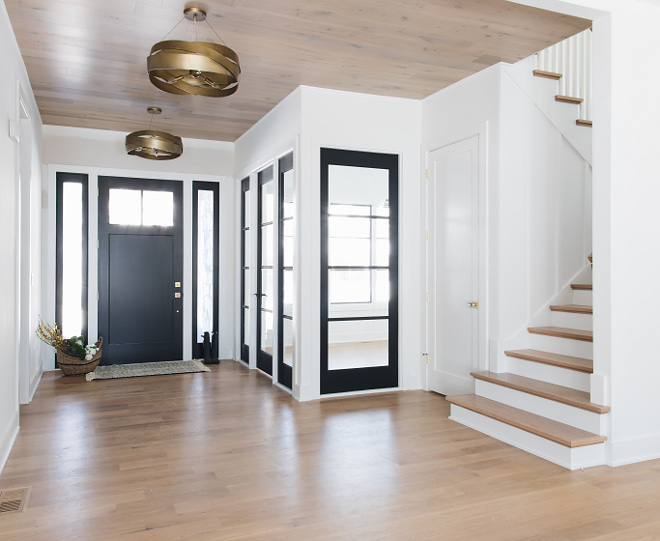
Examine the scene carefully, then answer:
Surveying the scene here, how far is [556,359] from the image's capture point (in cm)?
404

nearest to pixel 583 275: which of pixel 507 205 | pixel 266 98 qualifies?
pixel 507 205

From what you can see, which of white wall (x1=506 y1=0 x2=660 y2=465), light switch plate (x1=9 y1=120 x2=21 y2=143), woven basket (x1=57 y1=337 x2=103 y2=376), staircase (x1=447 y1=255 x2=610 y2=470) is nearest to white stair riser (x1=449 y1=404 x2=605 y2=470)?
staircase (x1=447 y1=255 x2=610 y2=470)

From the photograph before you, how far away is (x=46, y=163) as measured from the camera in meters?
6.58

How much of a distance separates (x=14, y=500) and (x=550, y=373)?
342 centimetres

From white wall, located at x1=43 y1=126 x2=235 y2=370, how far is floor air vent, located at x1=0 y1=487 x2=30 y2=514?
3898mm

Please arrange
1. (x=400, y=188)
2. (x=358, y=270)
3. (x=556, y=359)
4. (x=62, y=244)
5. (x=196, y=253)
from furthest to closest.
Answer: (x=196, y=253) < (x=62, y=244) < (x=400, y=188) < (x=358, y=270) < (x=556, y=359)

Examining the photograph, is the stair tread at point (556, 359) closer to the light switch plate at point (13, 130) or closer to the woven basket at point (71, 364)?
the light switch plate at point (13, 130)

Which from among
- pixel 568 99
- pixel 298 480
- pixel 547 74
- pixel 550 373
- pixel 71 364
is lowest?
pixel 298 480

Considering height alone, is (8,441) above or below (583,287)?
below

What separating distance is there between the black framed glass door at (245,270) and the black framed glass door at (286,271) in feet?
4.04

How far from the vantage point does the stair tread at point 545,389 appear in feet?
11.3

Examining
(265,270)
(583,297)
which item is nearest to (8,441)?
(265,270)

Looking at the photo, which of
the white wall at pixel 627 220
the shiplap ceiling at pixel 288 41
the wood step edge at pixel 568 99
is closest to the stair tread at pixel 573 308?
the white wall at pixel 627 220

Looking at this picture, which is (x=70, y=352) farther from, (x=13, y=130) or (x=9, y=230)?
(x=13, y=130)
